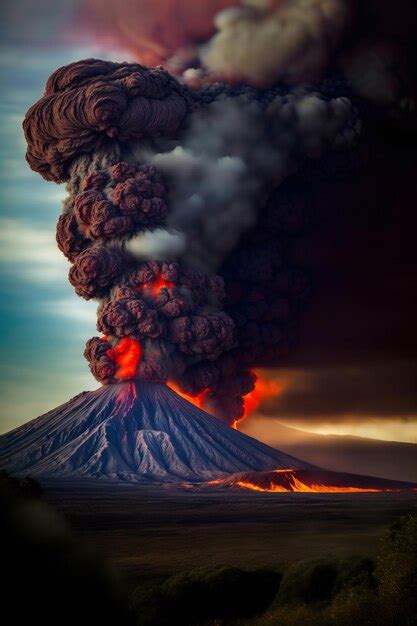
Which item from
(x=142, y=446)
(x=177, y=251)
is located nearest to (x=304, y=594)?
(x=177, y=251)

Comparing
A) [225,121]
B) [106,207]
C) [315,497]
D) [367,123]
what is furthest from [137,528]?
[367,123]

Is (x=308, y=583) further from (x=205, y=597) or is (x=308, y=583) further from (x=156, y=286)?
(x=156, y=286)

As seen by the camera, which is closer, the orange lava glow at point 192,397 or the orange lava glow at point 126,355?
the orange lava glow at point 126,355

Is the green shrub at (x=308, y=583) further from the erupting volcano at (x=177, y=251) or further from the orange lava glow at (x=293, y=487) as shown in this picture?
the erupting volcano at (x=177, y=251)

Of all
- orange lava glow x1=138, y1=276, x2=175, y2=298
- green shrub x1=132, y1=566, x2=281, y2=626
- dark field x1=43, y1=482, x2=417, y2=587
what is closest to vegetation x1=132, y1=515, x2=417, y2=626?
green shrub x1=132, y1=566, x2=281, y2=626

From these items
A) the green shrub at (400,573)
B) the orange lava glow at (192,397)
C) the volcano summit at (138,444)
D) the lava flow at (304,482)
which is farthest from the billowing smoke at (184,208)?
the green shrub at (400,573)

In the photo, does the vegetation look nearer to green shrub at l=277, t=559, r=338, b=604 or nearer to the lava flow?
green shrub at l=277, t=559, r=338, b=604
